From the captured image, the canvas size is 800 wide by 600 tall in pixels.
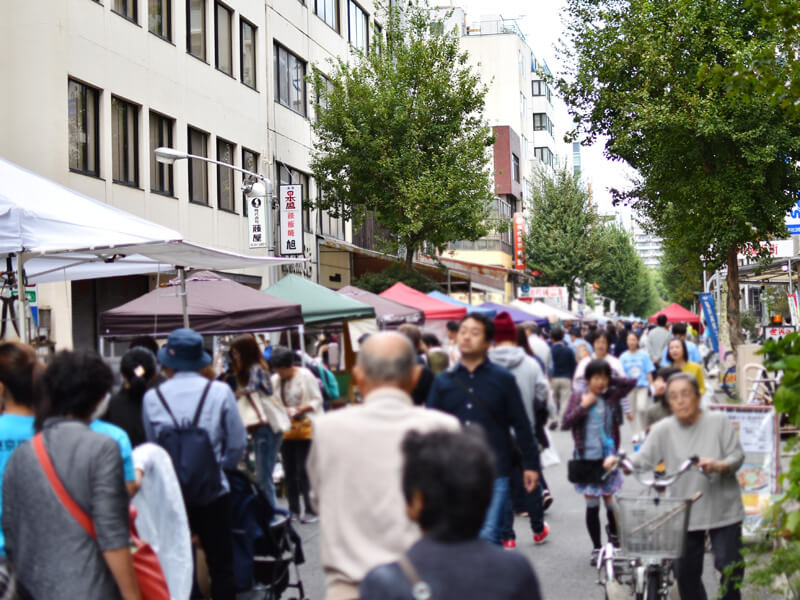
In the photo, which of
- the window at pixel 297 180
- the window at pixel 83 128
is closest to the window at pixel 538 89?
the window at pixel 297 180

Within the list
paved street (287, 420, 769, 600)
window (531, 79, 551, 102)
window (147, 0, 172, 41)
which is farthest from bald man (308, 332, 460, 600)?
window (531, 79, 551, 102)

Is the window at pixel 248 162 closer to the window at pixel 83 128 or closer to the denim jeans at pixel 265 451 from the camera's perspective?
the window at pixel 83 128

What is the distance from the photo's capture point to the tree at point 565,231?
200 ft

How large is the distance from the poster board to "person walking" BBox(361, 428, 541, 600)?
201 inches

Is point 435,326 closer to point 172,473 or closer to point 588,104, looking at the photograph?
point 588,104

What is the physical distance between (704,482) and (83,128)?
16.8 m

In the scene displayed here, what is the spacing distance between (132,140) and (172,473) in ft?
58.5

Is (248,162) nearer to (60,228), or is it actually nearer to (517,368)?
(60,228)

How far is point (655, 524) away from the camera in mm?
5727

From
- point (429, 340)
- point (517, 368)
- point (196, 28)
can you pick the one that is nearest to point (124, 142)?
point (196, 28)

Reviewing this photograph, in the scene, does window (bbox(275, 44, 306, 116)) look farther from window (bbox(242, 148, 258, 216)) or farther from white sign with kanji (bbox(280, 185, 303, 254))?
white sign with kanji (bbox(280, 185, 303, 254))

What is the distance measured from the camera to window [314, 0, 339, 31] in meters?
33.8

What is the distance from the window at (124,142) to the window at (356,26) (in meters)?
16.2

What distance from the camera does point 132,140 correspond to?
2212 centimetres
